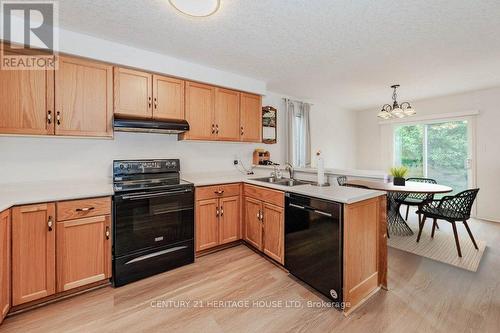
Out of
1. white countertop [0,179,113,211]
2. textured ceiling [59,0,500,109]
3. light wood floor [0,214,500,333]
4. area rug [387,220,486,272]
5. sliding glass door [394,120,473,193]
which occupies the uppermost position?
textured ceiling [59,0,500,109]

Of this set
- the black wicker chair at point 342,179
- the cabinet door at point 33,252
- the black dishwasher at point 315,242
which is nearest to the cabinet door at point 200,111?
the black dishwasher at point 315,242

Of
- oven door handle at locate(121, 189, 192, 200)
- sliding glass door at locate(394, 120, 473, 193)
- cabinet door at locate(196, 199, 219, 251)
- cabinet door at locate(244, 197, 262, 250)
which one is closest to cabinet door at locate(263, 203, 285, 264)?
cabinet door at locate(244, 197, 262, 250)

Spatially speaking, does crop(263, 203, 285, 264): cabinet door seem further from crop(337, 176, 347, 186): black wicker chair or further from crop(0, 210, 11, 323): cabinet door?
crop(0, 210, 11, 323): cabinet door

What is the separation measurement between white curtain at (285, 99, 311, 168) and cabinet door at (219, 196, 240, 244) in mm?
1821

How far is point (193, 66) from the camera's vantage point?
2748mm

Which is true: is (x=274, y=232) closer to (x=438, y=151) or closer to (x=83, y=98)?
(x=83, y=98)

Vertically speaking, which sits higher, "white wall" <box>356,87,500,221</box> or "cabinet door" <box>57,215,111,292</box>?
"white wall" <box>356,87,500,221</box>

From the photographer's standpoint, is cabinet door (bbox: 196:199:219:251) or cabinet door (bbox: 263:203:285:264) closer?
cabinet door (bbox: 263:203:285:264)

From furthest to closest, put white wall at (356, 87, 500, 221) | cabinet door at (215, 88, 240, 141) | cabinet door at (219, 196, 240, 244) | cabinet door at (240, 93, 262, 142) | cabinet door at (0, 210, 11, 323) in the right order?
white wall at (356, 87, 500, 221) < cabinet door at (240, 93, 262, 142) < cabinet door at (215, 88, 240, 141) < cabinet door at (219, 196, 240, 244) < cabinet door at (0, 210, 11, 323)

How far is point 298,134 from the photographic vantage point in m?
4.43

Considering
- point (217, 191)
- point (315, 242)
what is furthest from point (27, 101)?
point (315, 242)

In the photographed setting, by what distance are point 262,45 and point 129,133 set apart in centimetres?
183

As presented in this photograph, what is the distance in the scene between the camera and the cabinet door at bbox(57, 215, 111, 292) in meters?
1.79

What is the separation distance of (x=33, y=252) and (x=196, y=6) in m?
2.23
